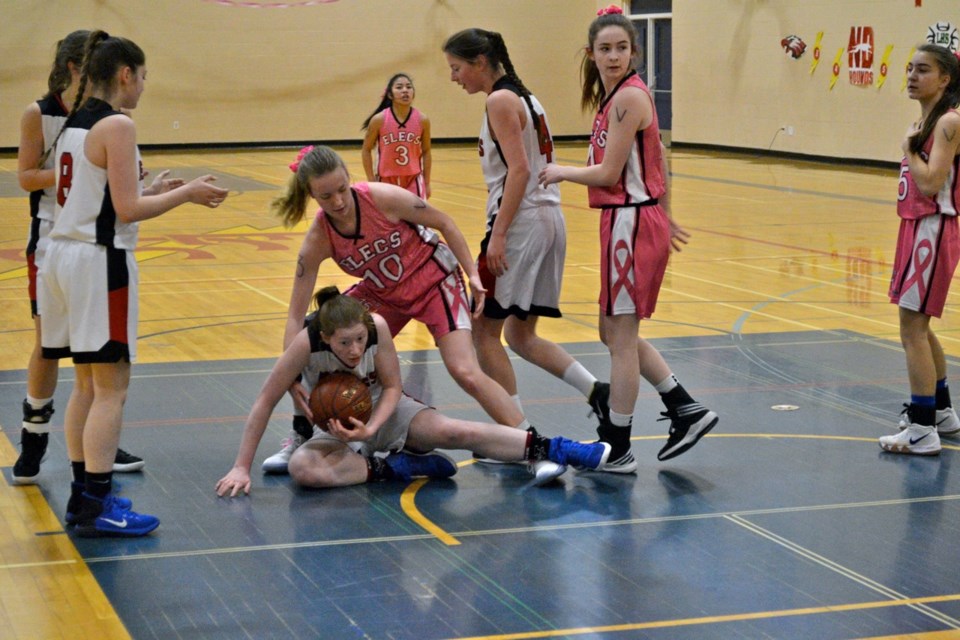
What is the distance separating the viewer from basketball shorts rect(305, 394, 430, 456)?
4695 millimetres

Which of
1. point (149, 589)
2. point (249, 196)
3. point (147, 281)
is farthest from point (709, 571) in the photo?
point (249, 196)

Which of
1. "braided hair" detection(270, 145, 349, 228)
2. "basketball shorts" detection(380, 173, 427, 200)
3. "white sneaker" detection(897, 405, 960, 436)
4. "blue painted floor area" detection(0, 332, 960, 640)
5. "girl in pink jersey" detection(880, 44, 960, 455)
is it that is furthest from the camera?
"basketball shorts" detection(380, 173, 427, 200)

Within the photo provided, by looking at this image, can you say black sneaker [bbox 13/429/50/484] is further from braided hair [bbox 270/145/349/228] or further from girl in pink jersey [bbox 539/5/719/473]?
girl in pink jersey [bbox 539/5/719/473]

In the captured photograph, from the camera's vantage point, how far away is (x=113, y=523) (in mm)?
4043

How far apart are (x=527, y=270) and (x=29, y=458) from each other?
1.97 meters

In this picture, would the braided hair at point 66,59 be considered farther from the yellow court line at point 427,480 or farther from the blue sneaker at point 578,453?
the blue sneaker at point 578,453

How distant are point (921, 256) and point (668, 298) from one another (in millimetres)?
3901

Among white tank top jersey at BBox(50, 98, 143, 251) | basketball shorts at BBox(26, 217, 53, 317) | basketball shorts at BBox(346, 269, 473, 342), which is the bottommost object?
basketball shorts at BBox(346, 269, 473, 342)

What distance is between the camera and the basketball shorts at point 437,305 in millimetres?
4805

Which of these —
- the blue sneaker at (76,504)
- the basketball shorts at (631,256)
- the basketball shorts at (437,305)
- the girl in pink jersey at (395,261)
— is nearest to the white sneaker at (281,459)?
the girl in pink jersey at (395,261)

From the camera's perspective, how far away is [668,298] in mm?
8992

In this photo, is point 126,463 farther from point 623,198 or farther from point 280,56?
point 280,56

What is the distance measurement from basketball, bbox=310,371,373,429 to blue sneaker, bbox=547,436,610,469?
2.32 feet

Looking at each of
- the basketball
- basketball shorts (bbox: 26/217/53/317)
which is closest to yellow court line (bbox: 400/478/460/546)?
the basketball
